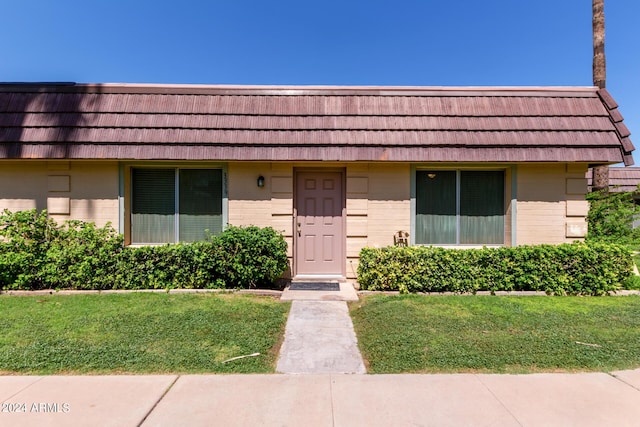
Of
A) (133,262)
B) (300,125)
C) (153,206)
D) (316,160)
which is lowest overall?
(133,262)

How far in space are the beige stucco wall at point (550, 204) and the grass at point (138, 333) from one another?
521cm


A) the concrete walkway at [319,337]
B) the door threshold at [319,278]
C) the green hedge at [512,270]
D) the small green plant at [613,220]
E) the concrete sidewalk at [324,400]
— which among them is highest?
the small green plant at [613,220]

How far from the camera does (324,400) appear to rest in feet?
9.04

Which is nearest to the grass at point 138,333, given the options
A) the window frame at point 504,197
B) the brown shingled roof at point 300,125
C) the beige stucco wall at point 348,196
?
the beige stucco wall at point 348,196

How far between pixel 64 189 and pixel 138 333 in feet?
13.8

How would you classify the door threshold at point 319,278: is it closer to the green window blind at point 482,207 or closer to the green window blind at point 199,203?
the green window blind at point 199,203

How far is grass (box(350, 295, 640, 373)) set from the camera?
10.9 feet

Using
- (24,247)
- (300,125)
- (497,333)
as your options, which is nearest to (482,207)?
(497,333)

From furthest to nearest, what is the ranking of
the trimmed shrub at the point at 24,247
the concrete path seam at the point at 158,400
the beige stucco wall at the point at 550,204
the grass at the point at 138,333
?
the beige stucco wall at the point at 550,204, the trimmed shrub at the point at 24,247, the grass at the point at 138,333, the concrete path seam at the point at 158,400

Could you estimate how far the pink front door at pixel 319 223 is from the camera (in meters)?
6.81

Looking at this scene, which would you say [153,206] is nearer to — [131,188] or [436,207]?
[131,188]

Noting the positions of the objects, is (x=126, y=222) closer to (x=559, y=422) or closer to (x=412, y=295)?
(x=412, y=295)

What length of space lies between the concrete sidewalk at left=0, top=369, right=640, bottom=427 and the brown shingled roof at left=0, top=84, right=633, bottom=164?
13.1ft

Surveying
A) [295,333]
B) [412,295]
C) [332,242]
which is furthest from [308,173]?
[295,333]
